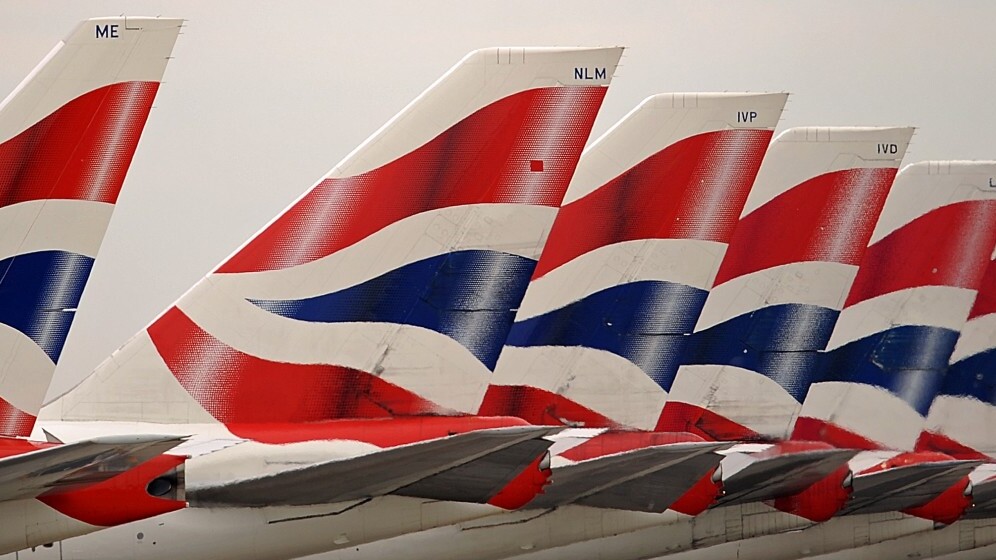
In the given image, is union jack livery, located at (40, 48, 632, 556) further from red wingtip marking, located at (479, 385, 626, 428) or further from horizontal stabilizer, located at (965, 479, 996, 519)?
horizontal stabilizer, located at (965, 479, 996, 519)

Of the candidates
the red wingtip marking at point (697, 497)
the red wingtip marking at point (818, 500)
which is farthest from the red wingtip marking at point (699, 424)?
the red wingtip marking at point (697, 497)

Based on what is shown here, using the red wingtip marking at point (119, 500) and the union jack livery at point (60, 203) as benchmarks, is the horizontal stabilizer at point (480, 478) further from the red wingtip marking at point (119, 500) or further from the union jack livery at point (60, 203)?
the union jack livery at point (60, 203)

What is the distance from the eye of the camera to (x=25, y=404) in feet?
36.5

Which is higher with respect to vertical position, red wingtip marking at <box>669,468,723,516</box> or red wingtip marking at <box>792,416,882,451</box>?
red wingtip marking at <box>792,416,882,451</box>

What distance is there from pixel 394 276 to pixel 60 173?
334 centimetres

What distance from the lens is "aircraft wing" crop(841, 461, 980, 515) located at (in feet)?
62.6

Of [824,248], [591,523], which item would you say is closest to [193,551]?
[591,523]

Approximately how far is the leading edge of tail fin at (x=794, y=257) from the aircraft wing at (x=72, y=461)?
9997 millimetres

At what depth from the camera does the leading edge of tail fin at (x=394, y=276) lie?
13258mm

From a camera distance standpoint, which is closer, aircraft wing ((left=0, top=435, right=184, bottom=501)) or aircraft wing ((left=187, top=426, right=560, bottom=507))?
aircraft wing ((left=0, top=435, right=184, bottom=501))

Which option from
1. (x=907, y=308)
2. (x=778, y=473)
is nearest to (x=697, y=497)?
(x=778, y=473)

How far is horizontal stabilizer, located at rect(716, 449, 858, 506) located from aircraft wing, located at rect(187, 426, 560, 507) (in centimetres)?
495

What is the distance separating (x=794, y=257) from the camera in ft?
63.9

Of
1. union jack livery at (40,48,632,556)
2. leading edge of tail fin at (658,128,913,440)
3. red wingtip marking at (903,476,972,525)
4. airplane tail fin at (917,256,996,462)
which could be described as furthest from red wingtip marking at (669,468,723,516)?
airplane tail fin at (917,256,996,462)
